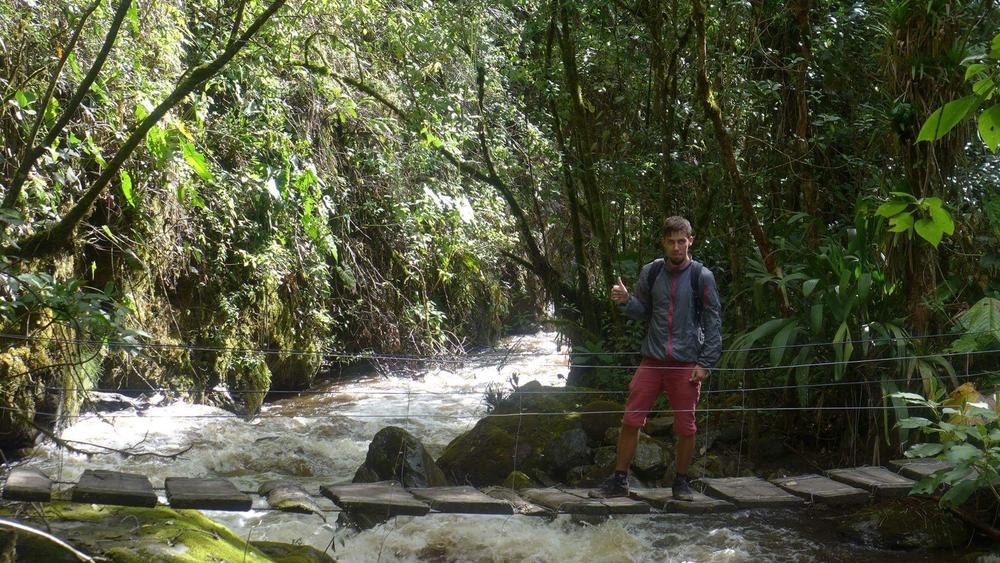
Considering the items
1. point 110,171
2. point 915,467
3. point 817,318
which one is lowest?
point 915,467

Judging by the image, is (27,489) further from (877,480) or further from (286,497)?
(877,480)

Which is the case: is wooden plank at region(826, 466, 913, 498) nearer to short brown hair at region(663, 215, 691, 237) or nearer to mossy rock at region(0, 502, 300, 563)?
short brown hair at region(663, 215, 691, 237)

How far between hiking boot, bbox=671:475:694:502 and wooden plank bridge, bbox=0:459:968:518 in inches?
1.1

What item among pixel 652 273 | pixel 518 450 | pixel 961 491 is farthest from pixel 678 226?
pixel 518 450

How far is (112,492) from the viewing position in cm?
304

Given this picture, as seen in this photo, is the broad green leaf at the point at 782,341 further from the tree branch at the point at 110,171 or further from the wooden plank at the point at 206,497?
the tree branch at the point at 110,171

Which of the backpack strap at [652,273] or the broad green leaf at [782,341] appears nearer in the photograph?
the backpack strap at [652,273]

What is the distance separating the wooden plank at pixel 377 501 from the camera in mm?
3439

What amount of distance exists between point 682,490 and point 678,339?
676 millimetres

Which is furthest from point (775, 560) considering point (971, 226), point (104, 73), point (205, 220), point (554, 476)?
point (205, 220)

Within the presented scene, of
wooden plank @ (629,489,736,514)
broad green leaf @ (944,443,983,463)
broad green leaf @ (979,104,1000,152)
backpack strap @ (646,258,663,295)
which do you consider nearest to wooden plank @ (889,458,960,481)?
broad green leaf @ (944,443,983,463)

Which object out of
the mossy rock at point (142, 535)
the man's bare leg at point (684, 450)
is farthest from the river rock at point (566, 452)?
the mossy rock at point (142, 535)

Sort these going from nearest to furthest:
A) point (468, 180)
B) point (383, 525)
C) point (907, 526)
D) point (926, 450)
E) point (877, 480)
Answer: point (926, 450) < point (877, 480) < point (907, 526) < point (383, 525) < point (468, 180)

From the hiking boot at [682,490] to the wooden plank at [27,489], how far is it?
2467mm
